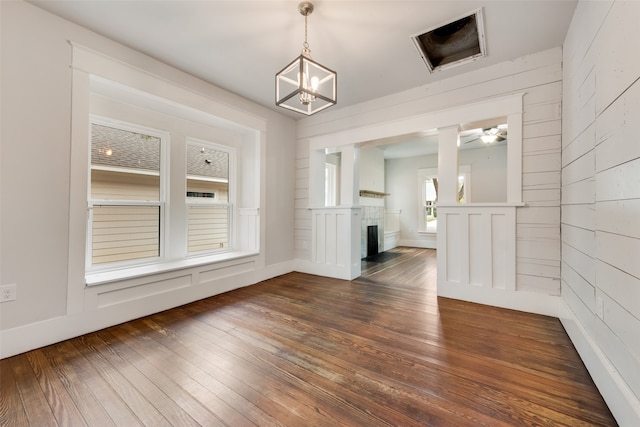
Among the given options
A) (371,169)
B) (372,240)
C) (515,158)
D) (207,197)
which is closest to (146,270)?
(207,197)

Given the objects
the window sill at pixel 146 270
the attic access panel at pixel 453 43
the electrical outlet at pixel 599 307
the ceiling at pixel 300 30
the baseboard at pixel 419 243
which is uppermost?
the attic access panel at pixel 453 43

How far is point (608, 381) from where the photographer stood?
1324mm

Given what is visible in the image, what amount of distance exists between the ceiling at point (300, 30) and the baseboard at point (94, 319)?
8.25 ft

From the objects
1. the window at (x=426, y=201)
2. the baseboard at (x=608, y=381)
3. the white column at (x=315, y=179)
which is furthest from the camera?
the window at (x=426, y=201)

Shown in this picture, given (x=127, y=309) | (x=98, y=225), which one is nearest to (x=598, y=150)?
(x=127, y=309)

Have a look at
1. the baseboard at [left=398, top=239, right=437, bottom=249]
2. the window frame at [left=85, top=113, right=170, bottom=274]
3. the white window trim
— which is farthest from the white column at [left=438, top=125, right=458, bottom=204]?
the baseboard at [left=398, top=239, right=437, bottom=249]

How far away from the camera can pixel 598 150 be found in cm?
156

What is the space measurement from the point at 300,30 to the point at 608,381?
10.5 ft

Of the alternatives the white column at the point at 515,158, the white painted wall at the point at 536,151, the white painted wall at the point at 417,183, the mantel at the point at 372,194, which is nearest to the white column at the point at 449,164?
the white painted wall at the point at 536,151

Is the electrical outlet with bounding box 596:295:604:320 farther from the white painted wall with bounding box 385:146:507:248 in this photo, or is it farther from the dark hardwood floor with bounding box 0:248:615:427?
the white painted wall with bounding box 385:146:507:248

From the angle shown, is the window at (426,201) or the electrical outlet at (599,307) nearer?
the electrical outlet at (599,307)

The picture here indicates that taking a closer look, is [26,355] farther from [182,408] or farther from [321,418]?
[321,418]

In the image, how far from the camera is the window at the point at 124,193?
8.70ft

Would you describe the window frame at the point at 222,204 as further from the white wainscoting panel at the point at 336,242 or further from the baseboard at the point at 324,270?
the white wainscoting panel at the point at 336,242
